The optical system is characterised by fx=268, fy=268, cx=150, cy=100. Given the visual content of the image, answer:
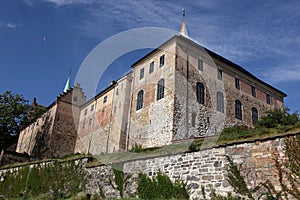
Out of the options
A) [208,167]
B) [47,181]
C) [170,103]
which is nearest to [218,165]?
[208,167]

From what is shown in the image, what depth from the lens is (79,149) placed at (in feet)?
115

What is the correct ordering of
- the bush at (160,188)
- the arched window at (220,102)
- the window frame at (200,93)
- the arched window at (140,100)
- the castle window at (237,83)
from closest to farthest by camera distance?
the bush at (160,188) < the window frame at (200,93) < the arched window at (220,102) < the arched window at (140,100) < the castle window at (237,83)

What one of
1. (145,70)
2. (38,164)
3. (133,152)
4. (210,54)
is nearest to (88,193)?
(133,152)

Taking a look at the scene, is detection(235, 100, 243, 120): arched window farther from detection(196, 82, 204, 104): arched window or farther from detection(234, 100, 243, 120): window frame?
detection(196, 82, 204, 104): arched window

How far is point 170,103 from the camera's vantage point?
21672mm

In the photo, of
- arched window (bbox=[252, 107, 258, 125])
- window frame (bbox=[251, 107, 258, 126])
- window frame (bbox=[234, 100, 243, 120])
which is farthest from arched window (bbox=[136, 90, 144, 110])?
arched window (bbox=[252, 107, 258, 125])

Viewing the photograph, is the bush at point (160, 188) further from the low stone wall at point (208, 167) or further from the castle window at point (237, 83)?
the castle window at point (237, 83)

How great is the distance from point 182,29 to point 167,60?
1028 centimetres

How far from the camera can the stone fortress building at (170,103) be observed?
2216 centimetres

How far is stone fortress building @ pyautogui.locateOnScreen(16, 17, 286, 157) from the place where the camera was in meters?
22.2

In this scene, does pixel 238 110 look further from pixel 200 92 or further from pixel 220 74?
pixel 200 92

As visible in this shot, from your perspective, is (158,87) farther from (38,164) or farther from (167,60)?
(38,164)

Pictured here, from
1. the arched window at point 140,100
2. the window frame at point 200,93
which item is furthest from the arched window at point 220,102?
the arched window at point 140,100

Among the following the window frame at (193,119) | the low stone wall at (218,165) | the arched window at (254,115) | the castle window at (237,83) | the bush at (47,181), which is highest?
the castle window at (237,83)
